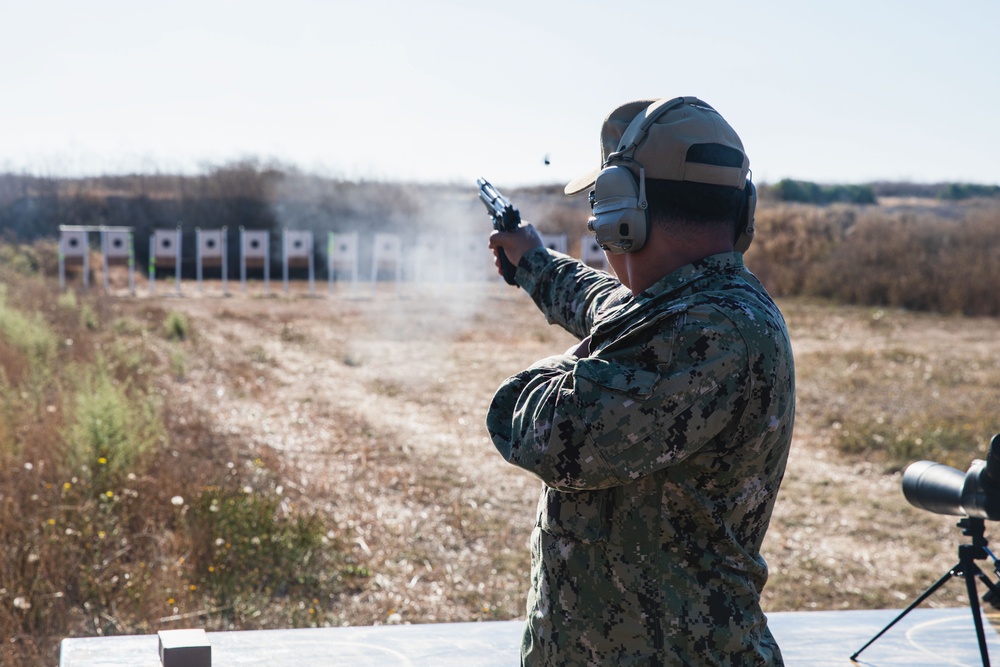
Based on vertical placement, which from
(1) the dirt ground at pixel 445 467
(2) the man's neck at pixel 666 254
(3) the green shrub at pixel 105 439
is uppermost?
(2) the man's neck at pixel 666 254

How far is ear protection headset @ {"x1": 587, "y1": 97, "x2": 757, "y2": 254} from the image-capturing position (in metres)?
1.23

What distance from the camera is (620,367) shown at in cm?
117

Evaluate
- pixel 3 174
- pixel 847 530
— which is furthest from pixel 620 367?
pixel 3 174

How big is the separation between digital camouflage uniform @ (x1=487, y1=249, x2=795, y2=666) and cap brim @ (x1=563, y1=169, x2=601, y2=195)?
29 centimetres

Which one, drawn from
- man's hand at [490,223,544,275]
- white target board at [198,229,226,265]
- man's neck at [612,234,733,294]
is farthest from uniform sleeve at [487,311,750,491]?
white target board at [198,229,226,265]

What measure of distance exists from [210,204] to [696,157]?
2380cm

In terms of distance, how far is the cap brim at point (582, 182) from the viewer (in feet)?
4.79

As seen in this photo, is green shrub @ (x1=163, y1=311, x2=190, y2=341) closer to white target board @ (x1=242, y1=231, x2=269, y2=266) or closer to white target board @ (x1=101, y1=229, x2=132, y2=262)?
white target board @ (x1=101, y1=229, x2=132, y2=262)

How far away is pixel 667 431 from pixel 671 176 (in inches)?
13.5

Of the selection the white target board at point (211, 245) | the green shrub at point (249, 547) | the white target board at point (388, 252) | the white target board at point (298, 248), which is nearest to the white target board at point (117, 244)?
the white target board at point (211, 245)

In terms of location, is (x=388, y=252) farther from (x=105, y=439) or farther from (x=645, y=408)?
(x=645, y=408)

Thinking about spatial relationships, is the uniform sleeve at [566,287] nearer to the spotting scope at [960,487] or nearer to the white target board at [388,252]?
the spotting scope at [960,487]

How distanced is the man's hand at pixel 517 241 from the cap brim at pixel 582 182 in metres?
0.38

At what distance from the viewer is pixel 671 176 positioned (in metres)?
1.22
